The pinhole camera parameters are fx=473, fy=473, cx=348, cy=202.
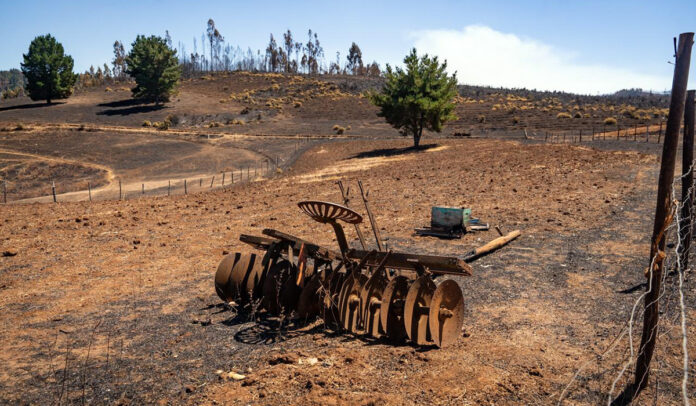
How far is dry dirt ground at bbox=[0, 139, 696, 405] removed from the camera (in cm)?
636

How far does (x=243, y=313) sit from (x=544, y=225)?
1064cm

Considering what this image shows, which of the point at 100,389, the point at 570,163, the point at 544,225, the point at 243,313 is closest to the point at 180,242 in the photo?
the point at 243,313

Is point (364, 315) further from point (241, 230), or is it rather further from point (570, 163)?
point (570, 163)

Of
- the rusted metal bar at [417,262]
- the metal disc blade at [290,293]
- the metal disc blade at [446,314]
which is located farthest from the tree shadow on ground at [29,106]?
the metal disc blade at [446,314]

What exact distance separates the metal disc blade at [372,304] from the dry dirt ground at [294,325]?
0.32 meters

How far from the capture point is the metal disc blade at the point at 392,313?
769cm

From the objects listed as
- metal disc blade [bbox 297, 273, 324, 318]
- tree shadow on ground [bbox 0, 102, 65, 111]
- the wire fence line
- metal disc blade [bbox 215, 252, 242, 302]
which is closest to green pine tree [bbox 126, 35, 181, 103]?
tree shadow on ground [bbox 0, 102, 65, 111]

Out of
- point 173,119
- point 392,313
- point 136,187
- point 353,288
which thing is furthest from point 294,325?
point 173,119

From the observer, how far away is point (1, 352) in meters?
7.91

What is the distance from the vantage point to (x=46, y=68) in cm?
7994

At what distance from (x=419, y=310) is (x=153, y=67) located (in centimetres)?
8494

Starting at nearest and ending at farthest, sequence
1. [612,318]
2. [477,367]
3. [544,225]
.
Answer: [477,367] < [612,318] < [544,225]

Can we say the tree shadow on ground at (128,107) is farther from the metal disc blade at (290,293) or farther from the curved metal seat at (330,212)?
the curved metal seat at (330,212)

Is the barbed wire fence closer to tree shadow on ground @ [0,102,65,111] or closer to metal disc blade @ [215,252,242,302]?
metal disc blade @ [215,252,242,302]
